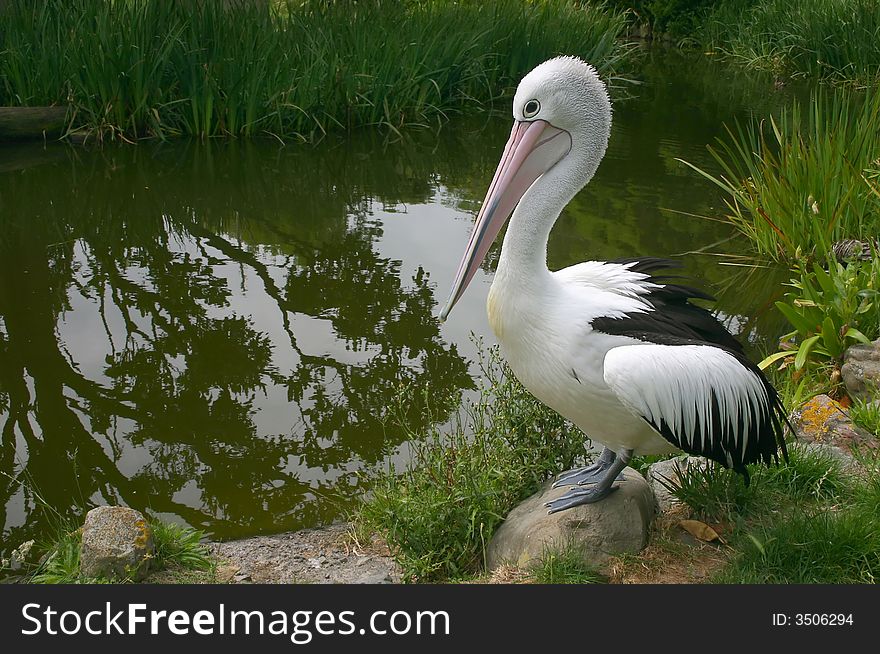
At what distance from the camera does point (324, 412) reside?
4340 millimetres

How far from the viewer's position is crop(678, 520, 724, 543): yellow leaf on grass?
303 centimetres

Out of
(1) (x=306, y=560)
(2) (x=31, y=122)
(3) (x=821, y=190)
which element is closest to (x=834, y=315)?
(3) (x=821, y=190)

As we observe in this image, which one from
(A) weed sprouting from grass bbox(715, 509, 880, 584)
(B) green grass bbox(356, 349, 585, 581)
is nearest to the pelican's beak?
(B) green grass bbox(356, 349, 585, 581)

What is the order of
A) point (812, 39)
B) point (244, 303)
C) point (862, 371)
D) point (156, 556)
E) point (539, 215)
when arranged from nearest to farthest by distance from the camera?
point (539, 215) → point (156, 556) → point (862, 371) → point (244, 303) → point (812, 39)

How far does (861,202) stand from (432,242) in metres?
2.91

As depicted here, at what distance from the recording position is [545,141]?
294cm

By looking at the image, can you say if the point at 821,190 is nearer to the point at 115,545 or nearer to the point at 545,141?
the point at 545,141

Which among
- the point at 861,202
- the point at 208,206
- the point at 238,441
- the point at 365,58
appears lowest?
the point at 238,441

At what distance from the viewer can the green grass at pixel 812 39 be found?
44.5 ft

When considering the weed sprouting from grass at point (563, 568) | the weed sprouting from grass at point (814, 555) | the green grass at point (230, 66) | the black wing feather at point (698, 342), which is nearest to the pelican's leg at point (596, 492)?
the weed sprouting from grass at point (563, 568)

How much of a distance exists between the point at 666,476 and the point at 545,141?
4.51ft

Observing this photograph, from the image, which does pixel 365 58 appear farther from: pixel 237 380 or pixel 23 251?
pixel 237 380

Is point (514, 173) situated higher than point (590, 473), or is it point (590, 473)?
point (514, 173)

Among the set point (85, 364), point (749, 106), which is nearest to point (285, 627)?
point (85, 364)
